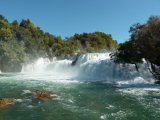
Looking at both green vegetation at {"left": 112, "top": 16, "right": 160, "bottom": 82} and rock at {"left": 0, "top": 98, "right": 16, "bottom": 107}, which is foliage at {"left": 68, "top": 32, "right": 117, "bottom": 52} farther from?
rock at {"left": 0, "top": 98, "right": 16, "bottom": 107}

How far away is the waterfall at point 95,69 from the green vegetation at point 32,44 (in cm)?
453

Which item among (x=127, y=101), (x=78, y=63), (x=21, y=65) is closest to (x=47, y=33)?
(x=21, y=65)

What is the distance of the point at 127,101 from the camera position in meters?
24.5

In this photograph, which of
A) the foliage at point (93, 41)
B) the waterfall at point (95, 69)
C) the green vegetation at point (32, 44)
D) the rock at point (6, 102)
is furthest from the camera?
the foliage at point (93, 41)

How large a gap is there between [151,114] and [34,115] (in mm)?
8088

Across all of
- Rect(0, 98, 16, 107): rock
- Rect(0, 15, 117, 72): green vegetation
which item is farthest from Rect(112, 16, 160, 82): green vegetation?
Rect(0, 15, 117, 72): green vegetation

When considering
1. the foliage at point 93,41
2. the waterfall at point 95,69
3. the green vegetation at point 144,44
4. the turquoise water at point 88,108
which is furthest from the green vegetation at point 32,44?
the turquoise water at point 88,108

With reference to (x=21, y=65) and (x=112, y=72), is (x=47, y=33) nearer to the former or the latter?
(x=21, y=65)

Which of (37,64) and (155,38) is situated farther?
(37,64)

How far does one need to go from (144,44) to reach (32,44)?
51408 mm

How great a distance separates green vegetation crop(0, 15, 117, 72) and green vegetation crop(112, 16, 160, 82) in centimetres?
3697

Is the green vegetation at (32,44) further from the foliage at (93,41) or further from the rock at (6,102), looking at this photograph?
the rock at (6,102)

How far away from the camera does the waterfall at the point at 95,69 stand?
46.3m

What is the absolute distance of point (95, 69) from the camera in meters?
54.0
